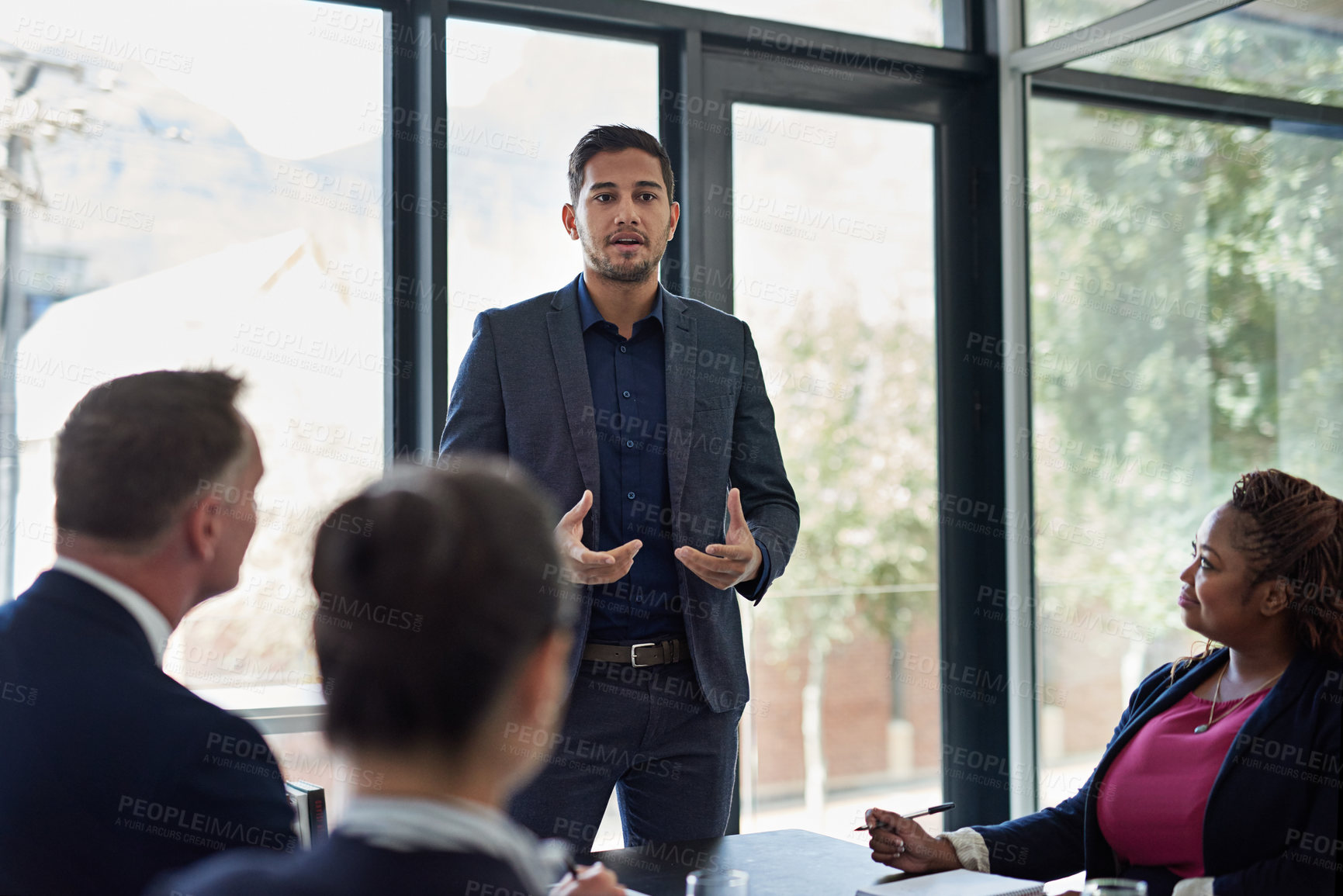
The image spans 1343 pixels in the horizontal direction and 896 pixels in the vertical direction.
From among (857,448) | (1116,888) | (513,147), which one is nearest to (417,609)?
(1116,888)

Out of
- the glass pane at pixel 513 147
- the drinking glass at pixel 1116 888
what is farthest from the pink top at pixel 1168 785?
the glass pane at pixel 513 147

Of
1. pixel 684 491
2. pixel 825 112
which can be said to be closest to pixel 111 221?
pixel 684 491

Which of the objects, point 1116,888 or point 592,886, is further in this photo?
point 1116,888

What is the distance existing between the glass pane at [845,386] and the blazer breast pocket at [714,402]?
0.84m

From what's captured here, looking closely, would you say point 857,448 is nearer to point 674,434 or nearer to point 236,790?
point 674,434

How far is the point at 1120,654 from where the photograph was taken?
3566mm

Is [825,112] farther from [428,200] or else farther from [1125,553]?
[1125,553]

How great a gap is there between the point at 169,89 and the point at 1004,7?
7.95 feet

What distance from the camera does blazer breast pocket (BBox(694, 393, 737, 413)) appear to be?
2.51m

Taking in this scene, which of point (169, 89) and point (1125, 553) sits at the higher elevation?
point (169, 89)

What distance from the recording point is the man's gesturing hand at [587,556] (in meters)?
2.07

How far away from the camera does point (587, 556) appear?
6.79 feet

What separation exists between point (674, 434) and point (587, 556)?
460 mm

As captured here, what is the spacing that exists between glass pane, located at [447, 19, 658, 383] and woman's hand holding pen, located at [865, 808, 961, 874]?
171cm
